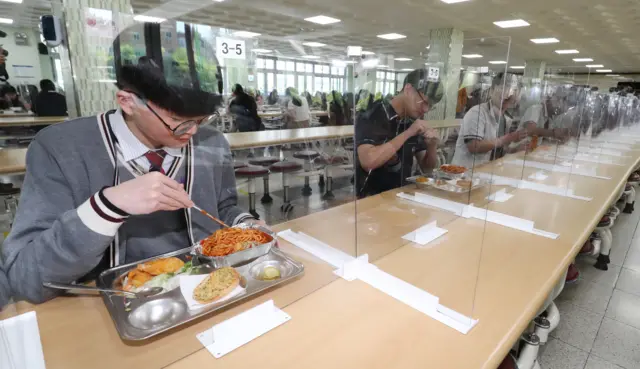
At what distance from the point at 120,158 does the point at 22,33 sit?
1.02 ft

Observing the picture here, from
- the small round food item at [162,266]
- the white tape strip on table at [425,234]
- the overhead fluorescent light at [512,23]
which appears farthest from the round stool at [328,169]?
the overhead fluorescent light at [512,23]

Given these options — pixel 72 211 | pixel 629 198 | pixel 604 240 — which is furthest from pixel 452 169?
pixel 629 198

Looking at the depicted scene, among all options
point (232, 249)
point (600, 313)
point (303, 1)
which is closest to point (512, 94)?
point (600, 313)

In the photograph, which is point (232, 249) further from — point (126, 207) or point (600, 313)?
point (600, 313)

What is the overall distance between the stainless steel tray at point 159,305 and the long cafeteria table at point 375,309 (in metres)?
0.02

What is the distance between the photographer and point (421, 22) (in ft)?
18.3

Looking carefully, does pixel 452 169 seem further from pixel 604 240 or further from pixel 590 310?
pixel 604 240

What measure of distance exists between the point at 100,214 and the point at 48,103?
396 millimetres

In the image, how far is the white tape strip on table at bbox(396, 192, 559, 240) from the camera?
4.36 ft

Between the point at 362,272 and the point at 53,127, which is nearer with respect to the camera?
the point at 53,127

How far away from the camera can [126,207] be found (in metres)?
0.67

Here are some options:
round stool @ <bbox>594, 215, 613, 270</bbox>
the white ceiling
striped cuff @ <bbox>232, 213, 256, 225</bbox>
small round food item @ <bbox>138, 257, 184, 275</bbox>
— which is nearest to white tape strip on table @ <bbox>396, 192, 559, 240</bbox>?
the white ceiling

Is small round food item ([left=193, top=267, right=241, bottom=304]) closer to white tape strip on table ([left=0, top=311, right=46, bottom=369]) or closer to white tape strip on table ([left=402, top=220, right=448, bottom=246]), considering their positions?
white tape strip on table ([left=0, top=311, right=46, bottom=369])

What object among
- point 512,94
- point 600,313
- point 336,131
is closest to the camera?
point 336,131
